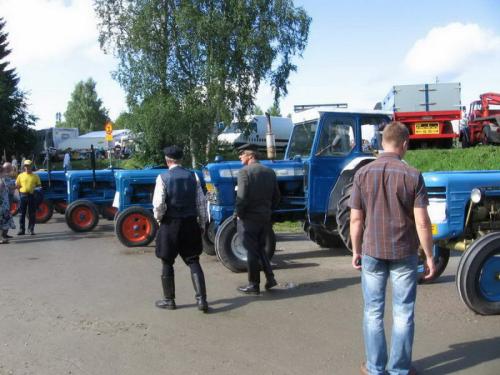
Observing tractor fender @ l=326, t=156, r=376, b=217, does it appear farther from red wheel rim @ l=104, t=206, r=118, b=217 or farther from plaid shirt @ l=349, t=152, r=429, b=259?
red wheel rim @ l=104, t=206, r=118, b=217

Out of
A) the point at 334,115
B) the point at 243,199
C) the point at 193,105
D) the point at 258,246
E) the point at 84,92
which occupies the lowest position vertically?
the point at 258,246

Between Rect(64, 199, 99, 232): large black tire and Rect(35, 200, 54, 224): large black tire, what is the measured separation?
2.47m

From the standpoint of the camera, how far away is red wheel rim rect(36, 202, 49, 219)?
14.1 metres

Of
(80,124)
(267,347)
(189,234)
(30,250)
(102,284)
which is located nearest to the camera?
(267,347)

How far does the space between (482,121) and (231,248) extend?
504 inches

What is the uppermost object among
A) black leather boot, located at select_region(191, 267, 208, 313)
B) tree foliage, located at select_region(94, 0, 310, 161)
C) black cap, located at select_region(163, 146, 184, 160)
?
tree foliage, located at select_region(94, 0, 310, 161)

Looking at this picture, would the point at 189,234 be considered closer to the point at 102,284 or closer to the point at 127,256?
the point at 102,284

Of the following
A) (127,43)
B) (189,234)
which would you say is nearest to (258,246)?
(189,234)

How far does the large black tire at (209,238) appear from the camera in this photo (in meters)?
8.34

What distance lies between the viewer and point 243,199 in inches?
240

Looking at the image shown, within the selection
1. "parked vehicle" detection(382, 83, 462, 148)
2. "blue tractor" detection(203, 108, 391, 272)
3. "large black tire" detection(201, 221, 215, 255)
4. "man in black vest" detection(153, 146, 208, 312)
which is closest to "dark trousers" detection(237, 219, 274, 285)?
"man in black vest" detection(153, 146, 208, 312)

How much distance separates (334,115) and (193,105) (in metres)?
15.3

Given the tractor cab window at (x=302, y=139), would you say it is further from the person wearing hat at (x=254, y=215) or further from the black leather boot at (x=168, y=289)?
the black leather boot at (x=168, y=289)

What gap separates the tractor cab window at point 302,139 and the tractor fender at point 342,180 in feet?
2.38
